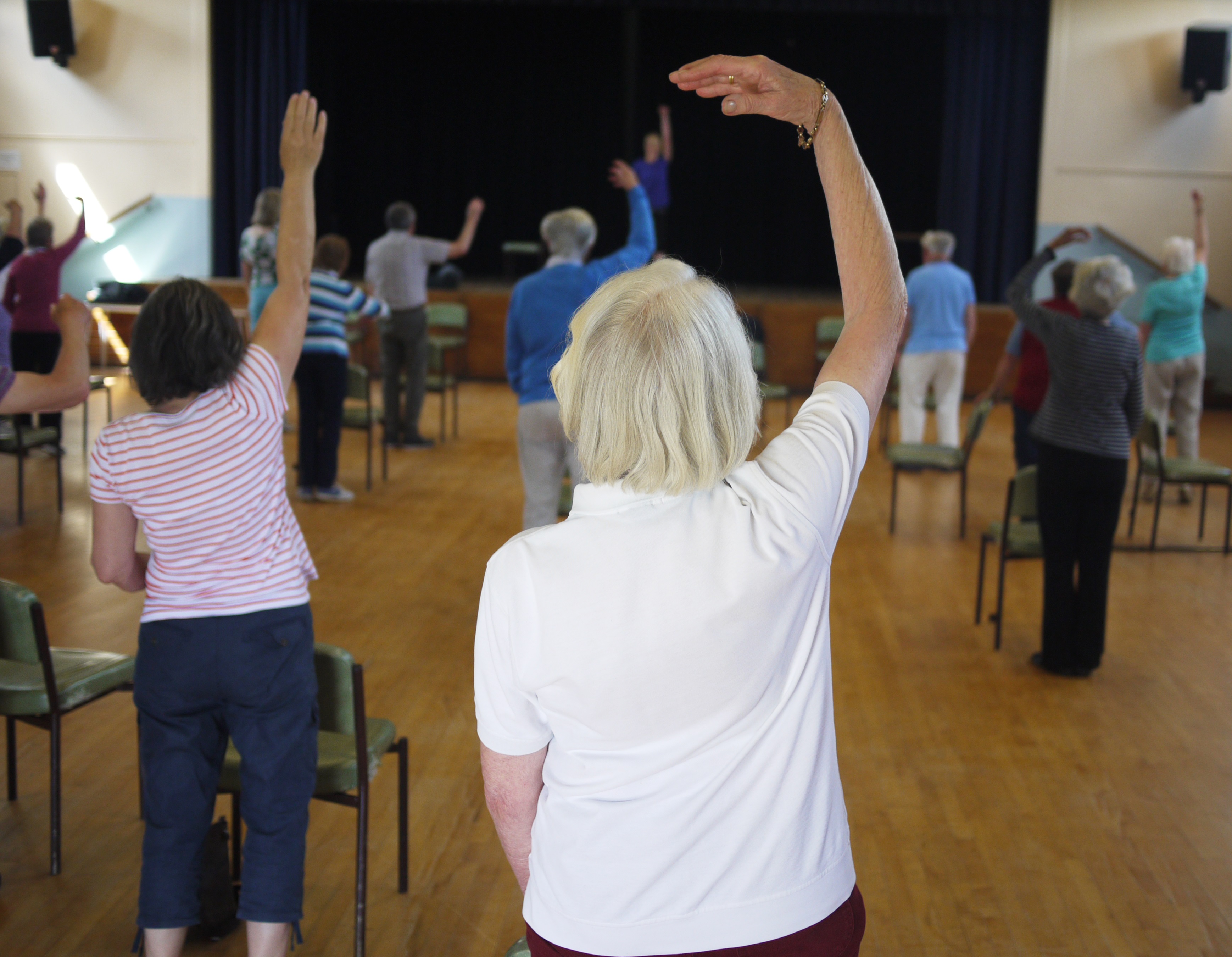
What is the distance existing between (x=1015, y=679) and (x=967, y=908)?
1.61 m

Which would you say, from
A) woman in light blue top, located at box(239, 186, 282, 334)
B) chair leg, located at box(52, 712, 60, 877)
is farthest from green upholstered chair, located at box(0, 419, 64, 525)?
chair leg, located at box(52, 712, 60, 877)

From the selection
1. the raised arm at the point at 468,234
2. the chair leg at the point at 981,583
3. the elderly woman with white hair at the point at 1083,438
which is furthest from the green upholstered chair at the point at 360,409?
the elderly woman with white hair at the point at 1083,438

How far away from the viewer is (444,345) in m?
8.66

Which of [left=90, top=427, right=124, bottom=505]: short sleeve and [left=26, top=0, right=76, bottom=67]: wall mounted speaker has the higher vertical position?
[left=26, top=0, right=76, bottom=67]: wall mounted speaker

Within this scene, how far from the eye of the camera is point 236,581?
197 cm

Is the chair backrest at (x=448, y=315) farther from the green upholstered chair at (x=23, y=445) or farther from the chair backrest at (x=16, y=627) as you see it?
the chair backrest at (x=16, y=627)

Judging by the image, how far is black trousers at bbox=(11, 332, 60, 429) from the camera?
6594 millimetres

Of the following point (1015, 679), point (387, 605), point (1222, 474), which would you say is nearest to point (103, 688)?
point (387, 605)

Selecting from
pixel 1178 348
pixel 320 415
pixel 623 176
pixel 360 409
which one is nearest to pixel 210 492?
pixel 623 176

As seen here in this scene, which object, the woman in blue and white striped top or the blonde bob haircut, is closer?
the blonde bob haircut

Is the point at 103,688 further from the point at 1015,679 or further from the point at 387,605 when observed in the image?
the point at 1015,679

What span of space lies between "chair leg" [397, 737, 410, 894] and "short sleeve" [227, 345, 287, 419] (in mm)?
818

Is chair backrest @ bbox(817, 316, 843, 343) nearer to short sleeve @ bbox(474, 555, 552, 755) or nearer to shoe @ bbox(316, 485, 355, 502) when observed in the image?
shoe @ bbox(316, 485, 355, 502)

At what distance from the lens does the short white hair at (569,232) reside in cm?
439
